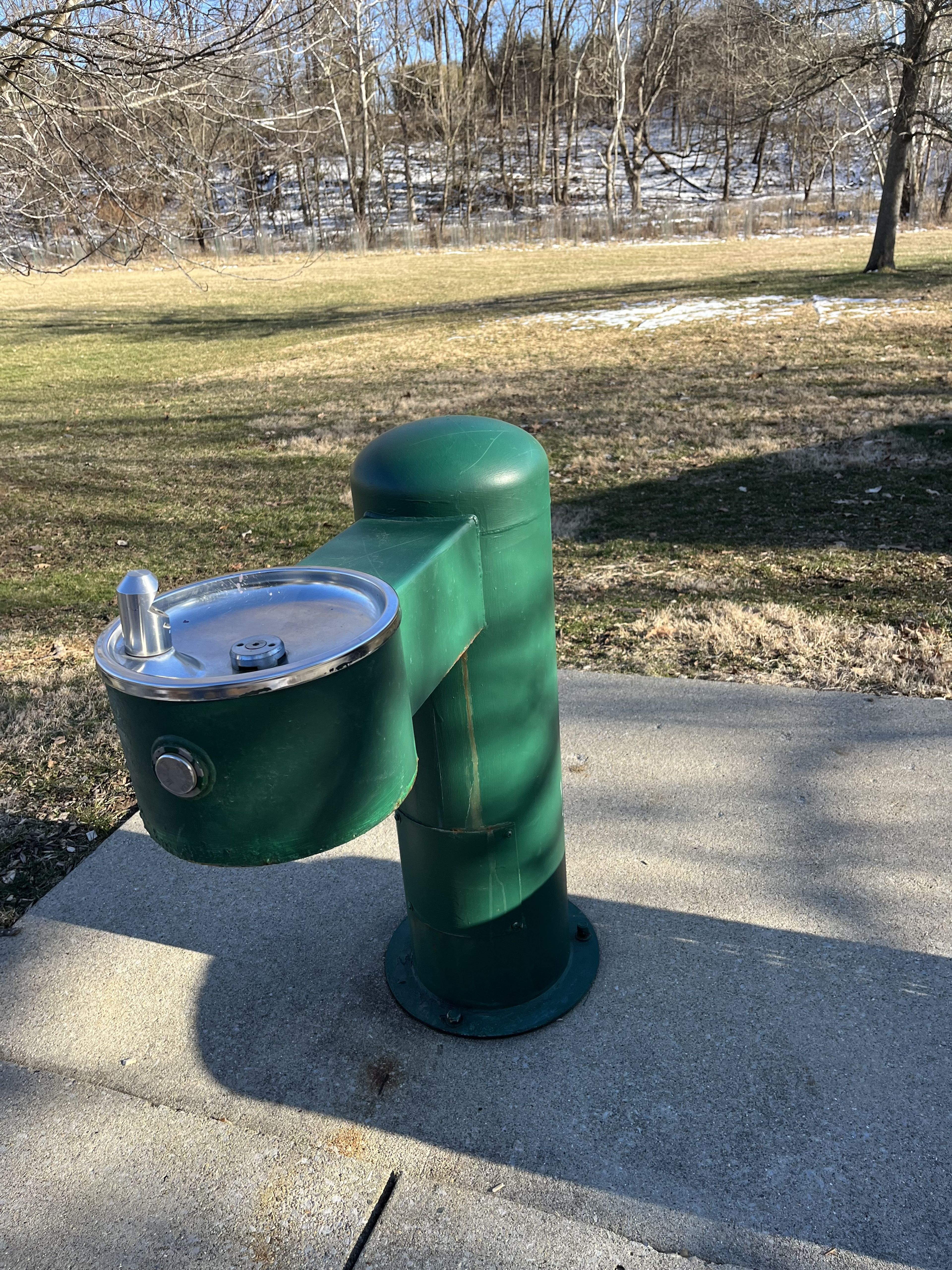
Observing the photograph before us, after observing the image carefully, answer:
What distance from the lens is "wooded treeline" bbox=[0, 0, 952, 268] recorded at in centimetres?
515

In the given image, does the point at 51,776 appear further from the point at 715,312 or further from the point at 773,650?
the point at 715,312

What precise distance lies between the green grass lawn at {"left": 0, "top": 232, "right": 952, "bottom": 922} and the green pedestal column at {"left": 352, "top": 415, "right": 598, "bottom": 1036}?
1.44m

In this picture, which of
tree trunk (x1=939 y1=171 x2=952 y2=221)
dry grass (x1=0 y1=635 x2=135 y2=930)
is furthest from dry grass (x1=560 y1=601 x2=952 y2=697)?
tree trunk (x1=939 y1=171 x2=952 y2=221)

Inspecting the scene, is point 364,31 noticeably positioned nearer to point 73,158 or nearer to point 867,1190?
point 73,158

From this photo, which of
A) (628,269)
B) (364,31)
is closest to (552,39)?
(628,269)

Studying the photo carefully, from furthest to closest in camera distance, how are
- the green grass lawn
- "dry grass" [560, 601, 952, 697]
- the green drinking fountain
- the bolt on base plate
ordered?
the green grass lawn
"dry grass" [560, 601, 952, 697]
the bolt on base plate
the green drinking fountain

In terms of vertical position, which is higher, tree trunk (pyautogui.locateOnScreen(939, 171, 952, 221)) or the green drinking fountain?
the green drinking fountain

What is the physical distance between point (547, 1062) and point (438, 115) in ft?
192

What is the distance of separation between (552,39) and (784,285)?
48550 mm

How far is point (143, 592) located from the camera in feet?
4.43

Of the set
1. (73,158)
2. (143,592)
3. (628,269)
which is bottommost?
(628,269)

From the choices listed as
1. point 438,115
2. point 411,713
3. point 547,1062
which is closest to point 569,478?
point 547,1062

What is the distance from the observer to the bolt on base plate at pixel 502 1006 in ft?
7.68

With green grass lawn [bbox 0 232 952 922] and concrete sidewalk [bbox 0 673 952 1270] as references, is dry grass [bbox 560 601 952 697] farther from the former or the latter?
Result: concrete sidewalk [bbox 0 673 952 1270]
